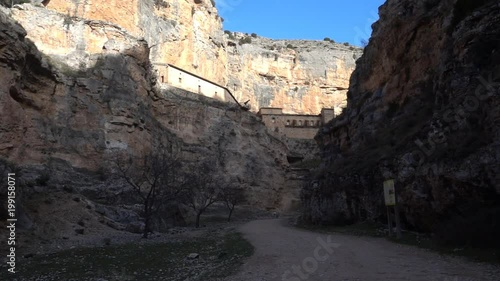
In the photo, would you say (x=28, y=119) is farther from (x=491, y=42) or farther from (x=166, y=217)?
(x=491, y=42)

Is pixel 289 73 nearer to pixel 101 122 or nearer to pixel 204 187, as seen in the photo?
pixel 204 187

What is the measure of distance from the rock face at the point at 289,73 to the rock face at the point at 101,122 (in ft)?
106

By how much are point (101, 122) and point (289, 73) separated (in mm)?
66304

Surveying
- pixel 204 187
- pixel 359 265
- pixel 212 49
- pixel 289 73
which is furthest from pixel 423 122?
Result: pixel 289 73

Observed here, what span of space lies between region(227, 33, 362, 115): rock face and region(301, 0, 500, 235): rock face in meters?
58.3

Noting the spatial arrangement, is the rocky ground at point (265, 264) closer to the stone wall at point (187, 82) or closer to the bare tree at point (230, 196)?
the bare tree at point (230, 196)

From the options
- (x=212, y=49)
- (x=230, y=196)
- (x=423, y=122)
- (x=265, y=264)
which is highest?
(x=212, y=49)

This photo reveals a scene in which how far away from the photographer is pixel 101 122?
37.3m

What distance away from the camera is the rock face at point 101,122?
27484 millimetres

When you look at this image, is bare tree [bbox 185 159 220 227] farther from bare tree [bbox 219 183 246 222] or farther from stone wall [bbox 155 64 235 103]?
stone wall [bbox 155 64 235 103]

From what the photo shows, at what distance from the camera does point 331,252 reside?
11969mm

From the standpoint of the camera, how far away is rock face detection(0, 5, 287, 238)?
27.5 m

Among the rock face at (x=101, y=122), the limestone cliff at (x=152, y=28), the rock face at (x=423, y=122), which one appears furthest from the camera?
the limestone cliff at (x=152, y=28)

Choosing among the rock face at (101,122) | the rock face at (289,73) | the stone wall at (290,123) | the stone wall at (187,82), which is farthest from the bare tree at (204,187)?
the rock face at (289,73)
